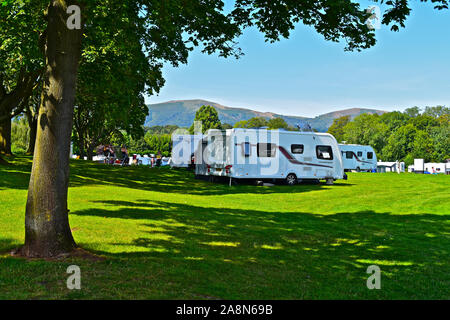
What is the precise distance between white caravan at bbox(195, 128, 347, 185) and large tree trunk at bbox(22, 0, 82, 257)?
16.0 meters

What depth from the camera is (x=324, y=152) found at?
24594mm

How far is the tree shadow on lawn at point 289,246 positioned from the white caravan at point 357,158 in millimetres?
35038

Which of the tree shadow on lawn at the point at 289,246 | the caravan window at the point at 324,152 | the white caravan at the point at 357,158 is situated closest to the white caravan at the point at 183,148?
the caravan window at the point at 324,152

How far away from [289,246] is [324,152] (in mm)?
16732

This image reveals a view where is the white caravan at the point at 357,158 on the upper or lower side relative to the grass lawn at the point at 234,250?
upper

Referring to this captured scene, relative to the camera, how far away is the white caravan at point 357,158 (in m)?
47.6

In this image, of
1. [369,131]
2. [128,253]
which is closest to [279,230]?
[128,253]

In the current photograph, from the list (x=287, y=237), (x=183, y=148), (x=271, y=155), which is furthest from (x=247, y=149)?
(x=183, y=148)

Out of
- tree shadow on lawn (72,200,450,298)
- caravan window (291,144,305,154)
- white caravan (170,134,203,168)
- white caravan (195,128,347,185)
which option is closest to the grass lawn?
tree shadow on lawn (72,200,450,298)

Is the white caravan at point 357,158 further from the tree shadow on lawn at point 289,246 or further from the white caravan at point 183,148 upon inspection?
the tree shadow on lawn at point 289,246

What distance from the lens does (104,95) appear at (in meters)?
18.8

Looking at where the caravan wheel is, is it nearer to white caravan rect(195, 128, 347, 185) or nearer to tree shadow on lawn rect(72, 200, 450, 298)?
white caravan rect(195, 128, 347, 185)

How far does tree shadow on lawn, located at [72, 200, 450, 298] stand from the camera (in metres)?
6.30
